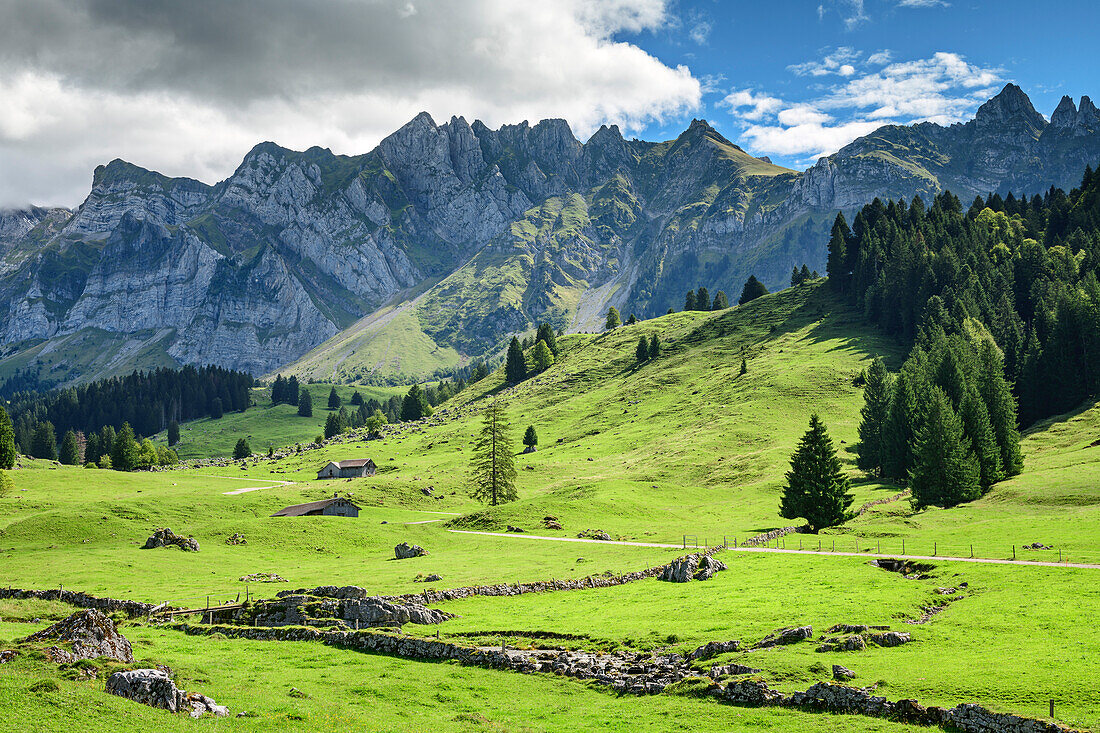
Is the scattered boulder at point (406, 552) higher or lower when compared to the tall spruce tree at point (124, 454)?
lower

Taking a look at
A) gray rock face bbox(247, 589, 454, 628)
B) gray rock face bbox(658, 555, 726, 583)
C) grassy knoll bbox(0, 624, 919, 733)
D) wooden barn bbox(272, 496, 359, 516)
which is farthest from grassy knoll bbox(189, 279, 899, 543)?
grassy knoll bbox(0, 624, 919, 733)

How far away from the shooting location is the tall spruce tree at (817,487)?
78.8 meters

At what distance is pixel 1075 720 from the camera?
21891 mm

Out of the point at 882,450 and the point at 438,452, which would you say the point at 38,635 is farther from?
the point at 438,452

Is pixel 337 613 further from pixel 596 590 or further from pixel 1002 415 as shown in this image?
pixel 1002 415

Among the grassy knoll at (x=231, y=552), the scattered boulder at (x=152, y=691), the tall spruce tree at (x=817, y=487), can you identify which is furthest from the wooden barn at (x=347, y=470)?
the scattered boulder at (x=152, y=691)

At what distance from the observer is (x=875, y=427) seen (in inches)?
4555

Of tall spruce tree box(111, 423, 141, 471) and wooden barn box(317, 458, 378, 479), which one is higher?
tall spruce tree box(111, 423, 141, 471)

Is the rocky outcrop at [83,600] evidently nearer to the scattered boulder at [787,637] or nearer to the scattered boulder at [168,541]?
the scattered boulder at [168,541]

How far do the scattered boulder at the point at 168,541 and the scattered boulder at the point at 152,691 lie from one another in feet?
177

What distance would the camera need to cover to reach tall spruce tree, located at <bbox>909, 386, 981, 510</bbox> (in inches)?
3307

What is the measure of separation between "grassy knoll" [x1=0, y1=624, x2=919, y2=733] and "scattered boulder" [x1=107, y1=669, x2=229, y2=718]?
0.68 m

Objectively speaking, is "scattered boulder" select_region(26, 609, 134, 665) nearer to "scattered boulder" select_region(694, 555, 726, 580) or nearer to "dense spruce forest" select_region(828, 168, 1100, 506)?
"scattered boulder" select_region(694, 555, 726, 580)

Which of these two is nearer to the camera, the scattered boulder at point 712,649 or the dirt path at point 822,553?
the scattered boulder at point 712,649
